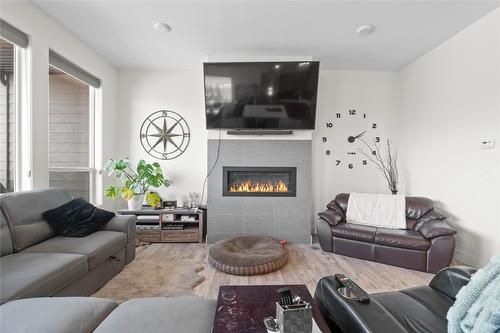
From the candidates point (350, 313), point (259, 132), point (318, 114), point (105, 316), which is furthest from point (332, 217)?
point (105, 316)

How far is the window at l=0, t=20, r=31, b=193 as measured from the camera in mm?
2447

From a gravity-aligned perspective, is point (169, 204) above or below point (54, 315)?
above

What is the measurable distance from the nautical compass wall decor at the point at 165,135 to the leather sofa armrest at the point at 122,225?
62.9 inches

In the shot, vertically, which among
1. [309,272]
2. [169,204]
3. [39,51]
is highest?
[39,51]

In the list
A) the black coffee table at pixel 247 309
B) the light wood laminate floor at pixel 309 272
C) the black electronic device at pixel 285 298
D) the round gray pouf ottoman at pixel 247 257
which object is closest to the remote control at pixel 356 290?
the black coffee table at pixel 247 309

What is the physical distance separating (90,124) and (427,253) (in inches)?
195

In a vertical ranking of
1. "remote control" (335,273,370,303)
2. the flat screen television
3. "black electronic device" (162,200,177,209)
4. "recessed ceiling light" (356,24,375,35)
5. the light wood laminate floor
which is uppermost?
"recessed ceiling light" (356,24,375,35)

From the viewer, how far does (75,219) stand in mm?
2463

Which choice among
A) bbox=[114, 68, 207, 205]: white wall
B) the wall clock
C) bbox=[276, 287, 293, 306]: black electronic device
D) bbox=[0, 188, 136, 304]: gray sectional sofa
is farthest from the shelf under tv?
bbox=[276, 287, 293, 306]: black electronic device

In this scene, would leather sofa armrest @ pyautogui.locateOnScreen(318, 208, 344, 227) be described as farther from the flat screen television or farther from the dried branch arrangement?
the dried branch arrangement

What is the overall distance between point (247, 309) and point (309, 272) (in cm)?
164

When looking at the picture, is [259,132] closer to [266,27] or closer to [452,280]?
[266,27]

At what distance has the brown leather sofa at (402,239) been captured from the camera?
8.90 feet

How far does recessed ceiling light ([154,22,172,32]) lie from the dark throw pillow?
2.23m
